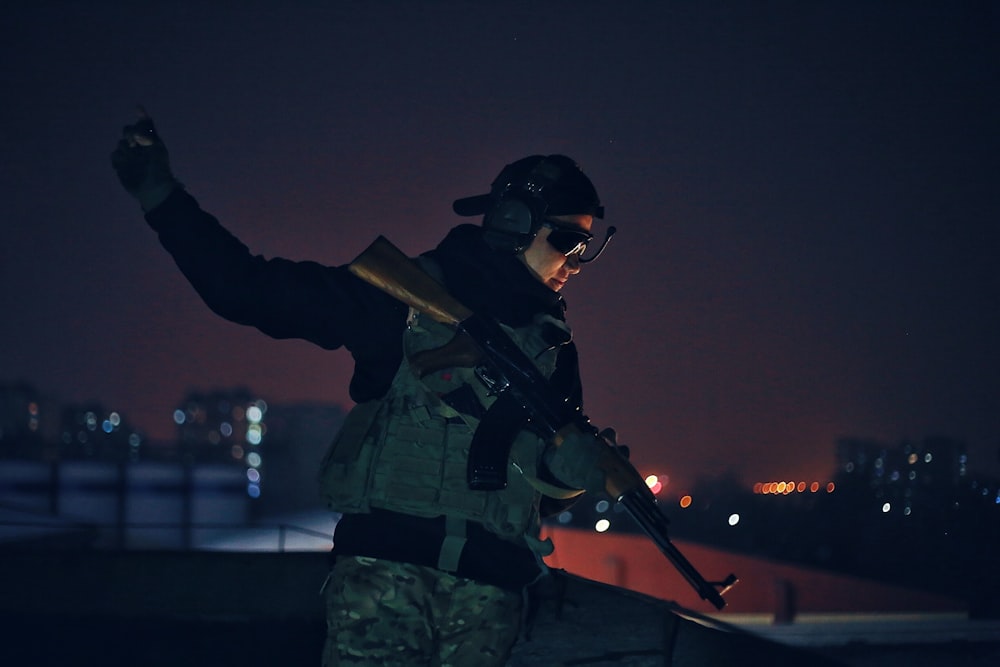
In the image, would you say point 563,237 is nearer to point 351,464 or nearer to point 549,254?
point 549,254

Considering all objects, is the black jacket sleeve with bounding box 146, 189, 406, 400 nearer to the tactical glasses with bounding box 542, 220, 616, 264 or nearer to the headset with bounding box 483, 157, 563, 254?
the headset with bounding box 483, 157, 563, 254

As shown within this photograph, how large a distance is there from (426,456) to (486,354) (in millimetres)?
410

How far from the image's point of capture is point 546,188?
11.9 ft

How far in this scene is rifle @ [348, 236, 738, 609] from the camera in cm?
325

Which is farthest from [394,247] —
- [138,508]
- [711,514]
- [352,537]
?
[711,514]

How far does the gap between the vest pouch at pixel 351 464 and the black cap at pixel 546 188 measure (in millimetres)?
914

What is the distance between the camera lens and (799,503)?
330ft

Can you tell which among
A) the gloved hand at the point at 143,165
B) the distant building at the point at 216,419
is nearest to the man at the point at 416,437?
the gloved hand at the point at 143,165

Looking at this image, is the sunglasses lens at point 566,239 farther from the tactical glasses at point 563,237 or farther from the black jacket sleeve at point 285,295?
the black jacket sleeve at point 285,295

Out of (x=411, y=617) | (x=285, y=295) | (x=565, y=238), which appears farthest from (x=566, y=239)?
(x=411, y=617)

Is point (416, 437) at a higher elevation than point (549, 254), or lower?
lower

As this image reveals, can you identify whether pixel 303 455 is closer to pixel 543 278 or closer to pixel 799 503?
pixel 799 503

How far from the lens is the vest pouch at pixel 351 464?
3166mm

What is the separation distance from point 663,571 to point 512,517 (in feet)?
141
